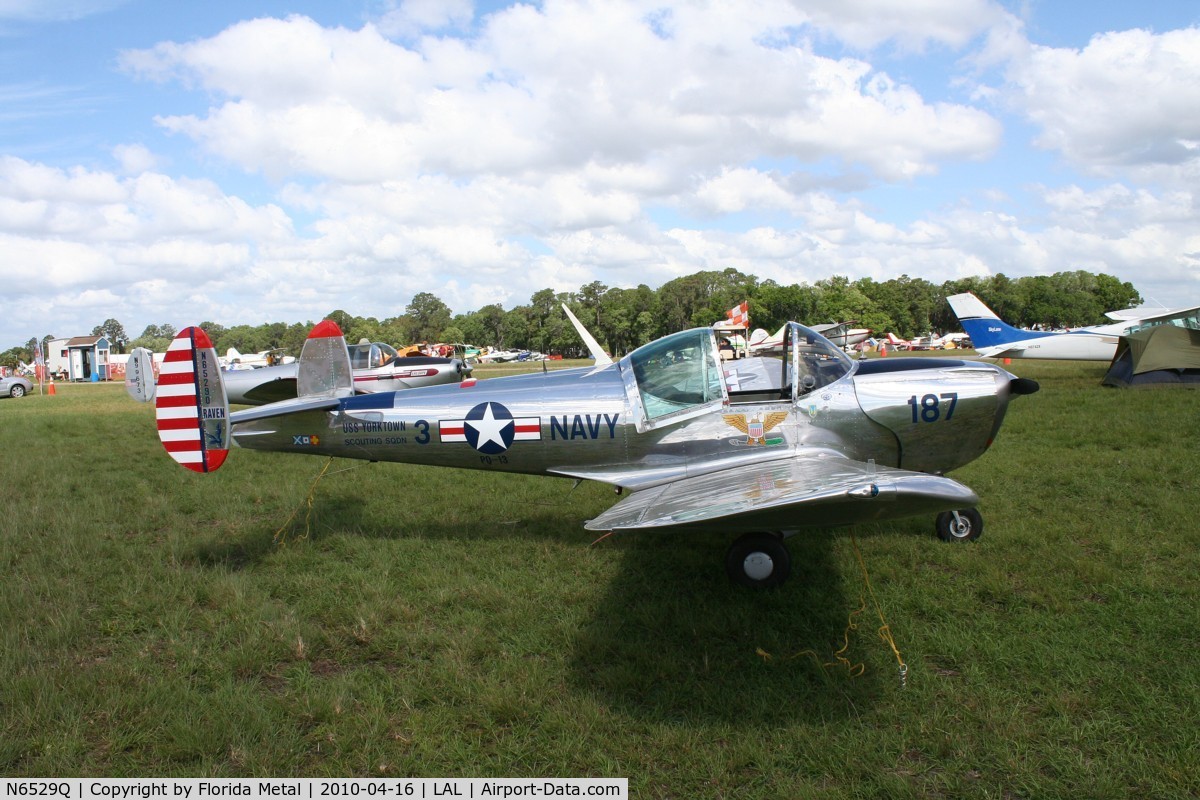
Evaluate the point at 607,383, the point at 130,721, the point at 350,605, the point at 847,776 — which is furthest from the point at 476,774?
the point at 607,383

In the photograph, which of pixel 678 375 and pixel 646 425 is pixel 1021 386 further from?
pixel 646 425

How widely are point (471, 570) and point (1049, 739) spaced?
3.65m

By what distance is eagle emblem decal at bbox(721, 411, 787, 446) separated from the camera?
511 cm

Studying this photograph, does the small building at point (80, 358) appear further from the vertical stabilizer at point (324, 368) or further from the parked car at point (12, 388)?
the vertical stabilizer at point (324, 368)

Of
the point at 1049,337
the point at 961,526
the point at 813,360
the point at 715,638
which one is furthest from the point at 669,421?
the point at 1049,337

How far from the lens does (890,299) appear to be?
321ft

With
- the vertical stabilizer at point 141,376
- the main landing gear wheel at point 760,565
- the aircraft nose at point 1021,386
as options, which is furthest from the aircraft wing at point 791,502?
the vertical stabilizer at point 141,376

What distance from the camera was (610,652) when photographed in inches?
151

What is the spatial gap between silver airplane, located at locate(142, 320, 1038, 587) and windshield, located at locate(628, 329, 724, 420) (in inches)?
0.4

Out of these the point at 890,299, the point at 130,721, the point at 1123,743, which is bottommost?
the point at 1123,743

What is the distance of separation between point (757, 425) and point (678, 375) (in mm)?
702

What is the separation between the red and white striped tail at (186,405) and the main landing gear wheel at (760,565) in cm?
371

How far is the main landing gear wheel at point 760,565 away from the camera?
4590 mm

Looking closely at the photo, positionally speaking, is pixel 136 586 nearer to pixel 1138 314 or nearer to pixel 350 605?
pixel 350 605
